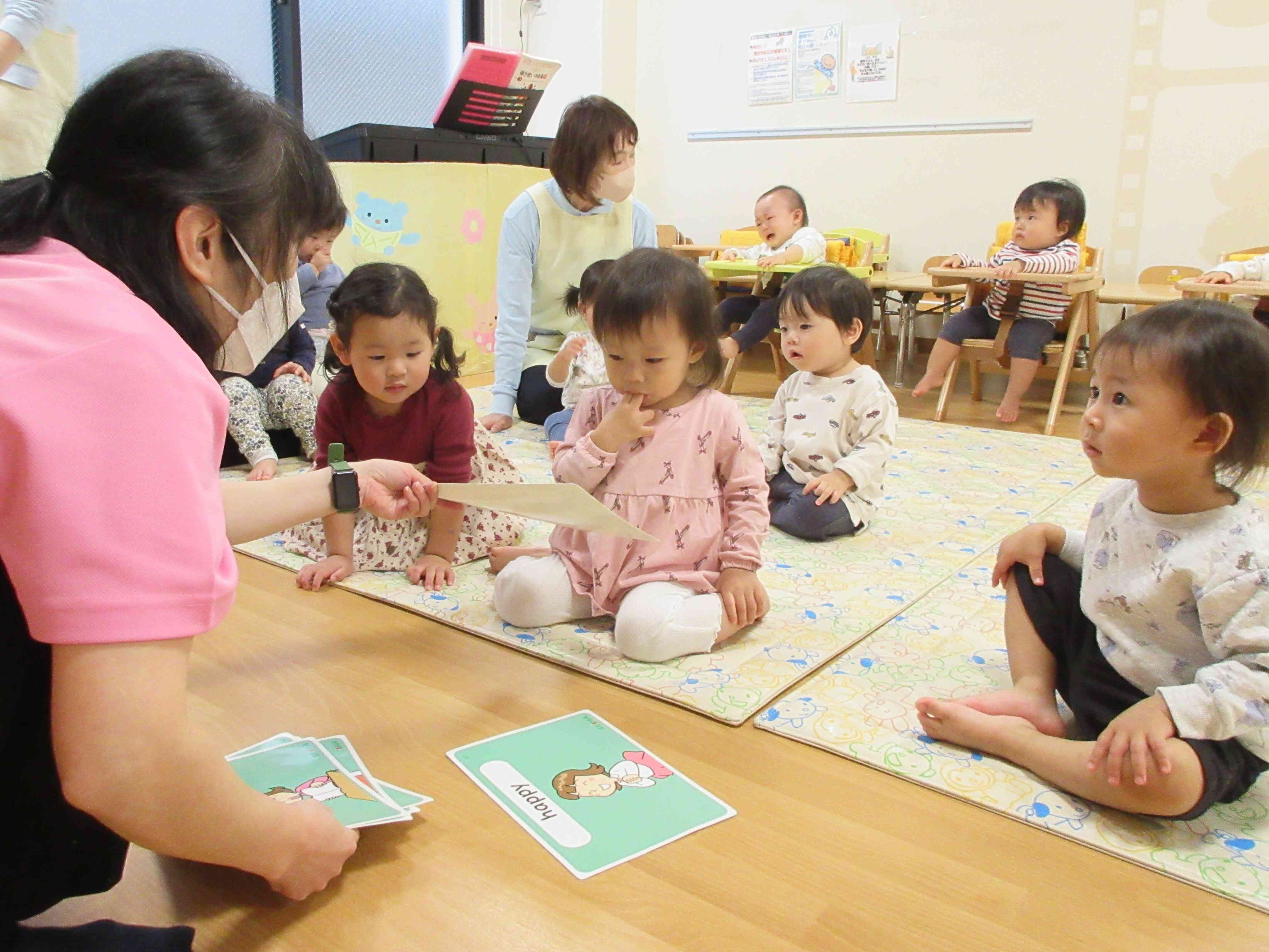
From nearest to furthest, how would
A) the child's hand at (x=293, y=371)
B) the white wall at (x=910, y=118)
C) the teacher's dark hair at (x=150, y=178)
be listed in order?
the teacher's dark hair at (x=150, y=178) → the child's hand at (x=293, y=371) → the white wall at (x=910, y=118)

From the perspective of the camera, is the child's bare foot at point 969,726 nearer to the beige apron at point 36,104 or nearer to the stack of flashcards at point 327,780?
the stack of flashcards at point 327,780

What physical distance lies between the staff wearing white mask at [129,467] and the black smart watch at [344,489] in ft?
1.03

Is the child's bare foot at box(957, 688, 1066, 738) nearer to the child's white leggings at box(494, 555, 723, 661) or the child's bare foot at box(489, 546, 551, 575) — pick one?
the child's white leggings at box(494, 555, 723, 661)

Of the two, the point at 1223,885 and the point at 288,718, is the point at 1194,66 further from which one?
the point at 288,718

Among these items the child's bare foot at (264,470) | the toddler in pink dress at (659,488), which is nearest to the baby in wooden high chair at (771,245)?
the child's bare foot at (264,470)

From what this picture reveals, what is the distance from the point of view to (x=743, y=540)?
1.55 meters

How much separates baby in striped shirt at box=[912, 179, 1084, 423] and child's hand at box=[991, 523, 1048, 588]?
2.18m

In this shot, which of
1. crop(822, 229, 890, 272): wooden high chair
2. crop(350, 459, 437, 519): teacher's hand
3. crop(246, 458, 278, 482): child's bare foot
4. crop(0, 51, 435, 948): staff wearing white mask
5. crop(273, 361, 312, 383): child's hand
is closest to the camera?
crop(0, 51, 435, 948): staff wearing white mask

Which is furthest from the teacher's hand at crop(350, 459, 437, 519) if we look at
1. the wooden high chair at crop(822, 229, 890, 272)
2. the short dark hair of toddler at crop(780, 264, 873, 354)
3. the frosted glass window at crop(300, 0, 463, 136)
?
the frosted glass window at crop(300, 0, 463, 136)

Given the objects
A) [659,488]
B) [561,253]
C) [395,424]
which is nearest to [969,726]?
[659,488]

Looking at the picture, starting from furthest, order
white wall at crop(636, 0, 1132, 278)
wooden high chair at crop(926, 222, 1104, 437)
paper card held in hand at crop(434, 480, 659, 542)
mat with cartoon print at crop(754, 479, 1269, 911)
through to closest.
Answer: white wall at crop(636, 0, 1132, 278) → wooden high chair at crop(926, 222, 1104, 437) → paper card held in hand at crop(434, 480, 659, 542) → mat with cartoon print at crop(754, 479, 1269, 911)

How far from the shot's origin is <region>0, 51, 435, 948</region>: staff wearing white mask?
591mm

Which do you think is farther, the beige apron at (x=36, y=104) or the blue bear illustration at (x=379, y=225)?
the blue bear illustration at (x=379, y=225)

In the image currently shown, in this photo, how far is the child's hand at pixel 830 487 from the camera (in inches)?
80.9
